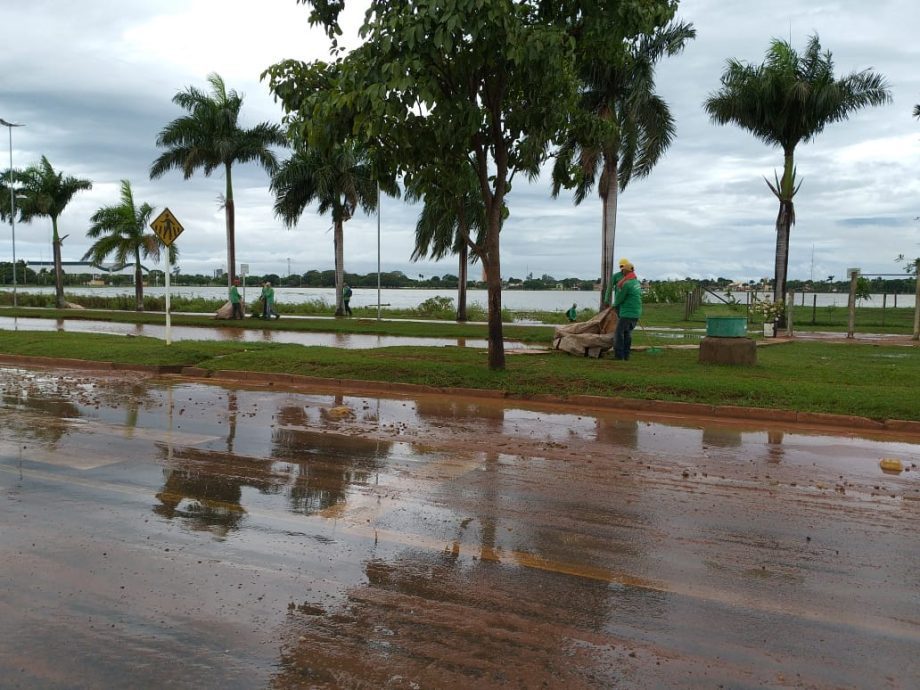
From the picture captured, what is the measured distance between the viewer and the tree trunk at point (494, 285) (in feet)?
44.9

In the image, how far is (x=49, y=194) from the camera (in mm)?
46250

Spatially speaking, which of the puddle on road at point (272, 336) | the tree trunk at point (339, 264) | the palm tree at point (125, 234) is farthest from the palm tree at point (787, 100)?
the palm tree at point (125, 234)

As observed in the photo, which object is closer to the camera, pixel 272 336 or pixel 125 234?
pixel 272 336

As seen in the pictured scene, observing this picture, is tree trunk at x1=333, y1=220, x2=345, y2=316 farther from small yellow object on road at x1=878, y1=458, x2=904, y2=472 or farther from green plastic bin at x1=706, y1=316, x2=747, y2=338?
small yellow object on road at x1=878, y1=458, x2=904, y2=472

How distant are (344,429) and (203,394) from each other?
4.01 meters

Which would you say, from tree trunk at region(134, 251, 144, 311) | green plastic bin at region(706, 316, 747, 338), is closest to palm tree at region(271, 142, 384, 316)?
tree trunk at region(134, 251, 144, 311)

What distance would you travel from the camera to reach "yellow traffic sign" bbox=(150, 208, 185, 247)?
17.3 m

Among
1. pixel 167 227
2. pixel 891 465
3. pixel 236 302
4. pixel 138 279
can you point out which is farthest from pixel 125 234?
pixel 891 465

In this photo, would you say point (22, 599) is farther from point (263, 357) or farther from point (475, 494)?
point (263, 357)

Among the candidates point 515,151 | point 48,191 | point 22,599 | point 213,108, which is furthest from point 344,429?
point 48,191

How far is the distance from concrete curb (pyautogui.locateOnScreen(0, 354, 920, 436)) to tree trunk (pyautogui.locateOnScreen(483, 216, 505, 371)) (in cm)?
163

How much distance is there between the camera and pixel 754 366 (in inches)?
561

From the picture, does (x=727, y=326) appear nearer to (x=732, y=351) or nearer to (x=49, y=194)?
(x=732, y=351)

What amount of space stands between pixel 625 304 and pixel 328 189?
25251mm
